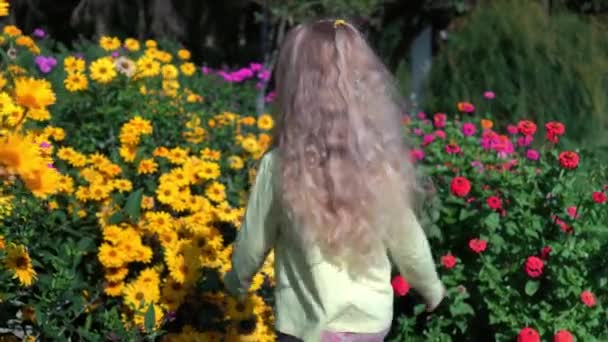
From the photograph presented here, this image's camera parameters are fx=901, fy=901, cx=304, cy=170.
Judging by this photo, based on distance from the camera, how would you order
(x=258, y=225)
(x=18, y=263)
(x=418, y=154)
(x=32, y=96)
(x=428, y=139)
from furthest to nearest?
(x=428, y=139)
(x=418, y=154)
(x=18, y=263)
(x=258, y=225)
(x=32, y=96)

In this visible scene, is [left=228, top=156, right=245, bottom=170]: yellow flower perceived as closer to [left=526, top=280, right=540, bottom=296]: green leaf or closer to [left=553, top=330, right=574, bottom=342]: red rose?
[left=526, top=280, right=540, bottom=296]: green leaf

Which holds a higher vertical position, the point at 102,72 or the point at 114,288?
the point at 102,72

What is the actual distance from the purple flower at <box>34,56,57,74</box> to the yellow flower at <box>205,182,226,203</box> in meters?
1.59

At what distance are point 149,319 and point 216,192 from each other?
69 centimetres

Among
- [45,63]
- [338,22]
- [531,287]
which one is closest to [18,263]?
[338,22]

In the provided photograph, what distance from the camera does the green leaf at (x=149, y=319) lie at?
8.51ft

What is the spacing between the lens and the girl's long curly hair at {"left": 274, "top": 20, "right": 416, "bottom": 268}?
204cm

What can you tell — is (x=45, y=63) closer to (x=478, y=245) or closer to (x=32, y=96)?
(x=478, y=245)

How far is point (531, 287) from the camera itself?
3029 millimetres

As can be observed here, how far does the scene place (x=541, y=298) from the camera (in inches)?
123

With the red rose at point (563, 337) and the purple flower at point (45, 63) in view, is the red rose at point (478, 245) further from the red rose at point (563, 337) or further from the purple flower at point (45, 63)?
the purple flower at point (45, 63)

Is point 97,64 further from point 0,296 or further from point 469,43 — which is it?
point 469,43

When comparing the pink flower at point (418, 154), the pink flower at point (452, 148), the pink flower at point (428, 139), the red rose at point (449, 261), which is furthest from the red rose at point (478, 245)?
the pink flower at point (428, 139)

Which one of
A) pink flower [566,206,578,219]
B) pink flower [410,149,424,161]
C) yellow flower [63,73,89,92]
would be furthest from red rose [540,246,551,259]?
yellow flower [63,73,89,92]
